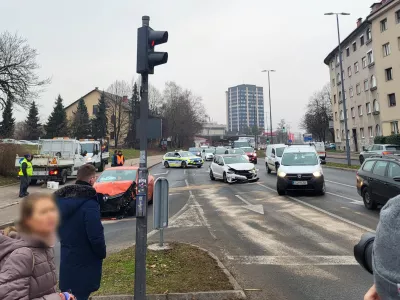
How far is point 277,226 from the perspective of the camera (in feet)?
28.2

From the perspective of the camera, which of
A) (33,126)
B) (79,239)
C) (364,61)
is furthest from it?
(33,126)

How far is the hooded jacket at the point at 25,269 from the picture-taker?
1.99 m

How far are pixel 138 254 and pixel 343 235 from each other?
5.22 metres

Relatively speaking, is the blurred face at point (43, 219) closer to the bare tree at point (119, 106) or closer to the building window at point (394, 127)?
the building window at point (394, 127)

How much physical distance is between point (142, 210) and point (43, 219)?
2058mm

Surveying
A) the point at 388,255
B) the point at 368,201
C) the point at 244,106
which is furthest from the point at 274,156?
the point at 244,106

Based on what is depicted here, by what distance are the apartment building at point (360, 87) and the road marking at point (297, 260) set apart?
3999 cm

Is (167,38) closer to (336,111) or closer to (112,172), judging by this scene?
(112,172)

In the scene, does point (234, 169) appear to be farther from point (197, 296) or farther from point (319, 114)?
point (319, 114)

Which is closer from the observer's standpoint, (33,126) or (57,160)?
(57,160)

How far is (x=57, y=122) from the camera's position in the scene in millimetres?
69062

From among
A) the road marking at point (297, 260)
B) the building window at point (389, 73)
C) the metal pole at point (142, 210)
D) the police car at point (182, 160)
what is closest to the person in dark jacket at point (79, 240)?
the metal pole at point (142, 210)

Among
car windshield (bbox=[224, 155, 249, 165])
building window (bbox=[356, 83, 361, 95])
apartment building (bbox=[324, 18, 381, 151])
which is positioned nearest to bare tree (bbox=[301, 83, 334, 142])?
apartment building (bbox=[324, 18, 381, 151])

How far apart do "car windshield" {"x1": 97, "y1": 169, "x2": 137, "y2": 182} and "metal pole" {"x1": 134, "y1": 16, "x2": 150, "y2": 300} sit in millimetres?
7258
